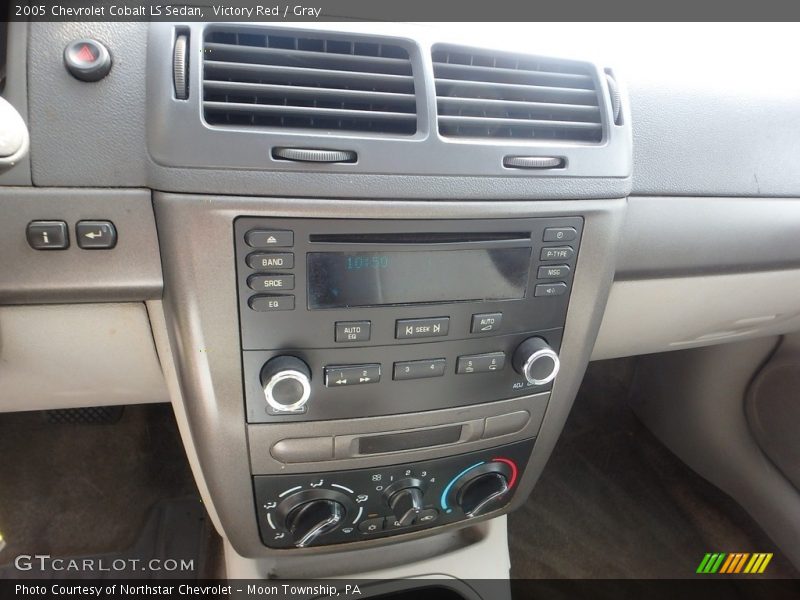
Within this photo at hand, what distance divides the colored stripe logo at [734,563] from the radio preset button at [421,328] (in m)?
1.16

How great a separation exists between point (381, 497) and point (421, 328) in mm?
259

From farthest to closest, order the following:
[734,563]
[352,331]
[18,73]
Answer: [734,563] → [352,331] → [18,73]

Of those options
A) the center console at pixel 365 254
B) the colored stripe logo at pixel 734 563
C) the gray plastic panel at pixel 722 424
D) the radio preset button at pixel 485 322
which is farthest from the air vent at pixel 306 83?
the colored stripe logo at pixel 734 563

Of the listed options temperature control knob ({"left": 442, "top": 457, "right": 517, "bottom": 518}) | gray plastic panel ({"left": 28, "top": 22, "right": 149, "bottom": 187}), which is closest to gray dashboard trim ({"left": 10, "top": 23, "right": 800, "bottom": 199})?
gray plastic panel ({"left": 28, "top": 22, "right": 149, "bottom": 187})

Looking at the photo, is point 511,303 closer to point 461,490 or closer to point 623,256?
point 623,256

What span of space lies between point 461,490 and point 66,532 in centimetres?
98

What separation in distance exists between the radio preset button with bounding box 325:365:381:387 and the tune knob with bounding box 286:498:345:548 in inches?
7.3

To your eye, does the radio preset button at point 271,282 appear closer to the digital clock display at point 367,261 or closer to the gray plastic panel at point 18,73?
the digital clock display at point 367,261

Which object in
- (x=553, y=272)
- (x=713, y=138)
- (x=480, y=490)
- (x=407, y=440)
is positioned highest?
(x=713, y=138)

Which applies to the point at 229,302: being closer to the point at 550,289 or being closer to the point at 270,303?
the point at 270,303

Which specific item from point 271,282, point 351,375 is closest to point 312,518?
point 351,375

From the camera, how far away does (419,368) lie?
0.66m

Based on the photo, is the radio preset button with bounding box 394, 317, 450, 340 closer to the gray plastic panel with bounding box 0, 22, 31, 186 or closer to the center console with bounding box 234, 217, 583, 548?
the center console with bounding box 234, 217, 583, 548

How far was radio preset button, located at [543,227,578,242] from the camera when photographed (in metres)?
0.65
